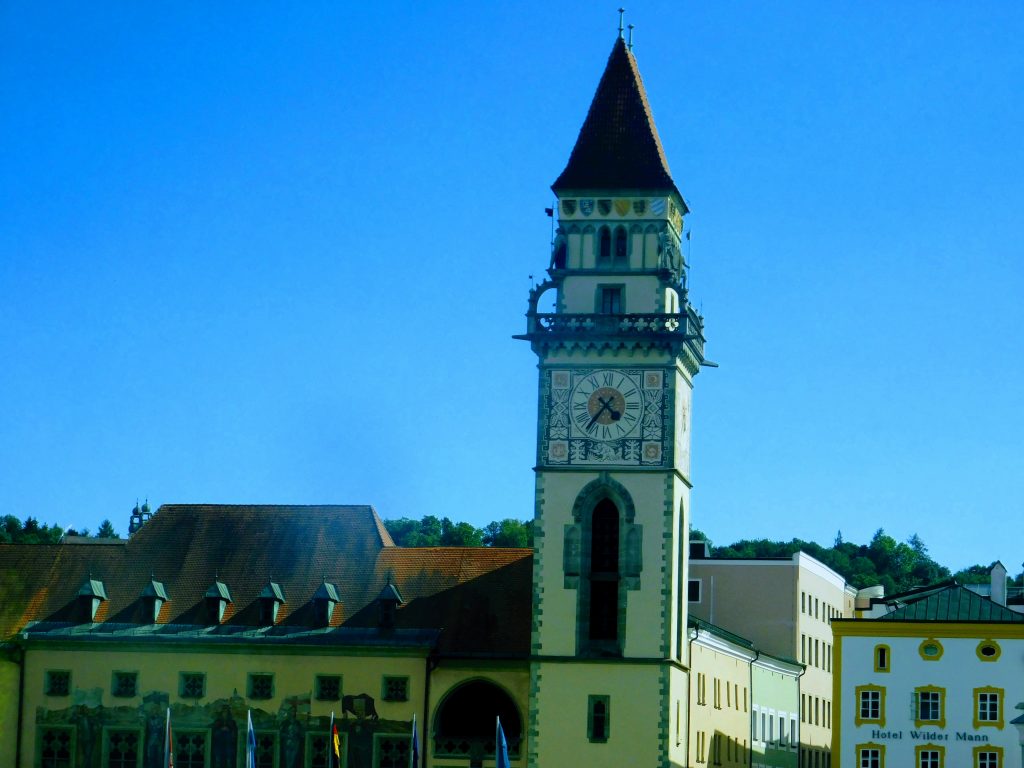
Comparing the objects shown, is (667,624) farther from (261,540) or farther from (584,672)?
(261,540)

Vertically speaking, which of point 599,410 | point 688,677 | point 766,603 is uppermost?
point 599,410

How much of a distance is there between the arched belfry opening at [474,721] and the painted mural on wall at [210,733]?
1317mm

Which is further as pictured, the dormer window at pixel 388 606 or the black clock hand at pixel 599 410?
the dormer window at pixel 388 606

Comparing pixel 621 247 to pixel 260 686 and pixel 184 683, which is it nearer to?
pixel 260 686

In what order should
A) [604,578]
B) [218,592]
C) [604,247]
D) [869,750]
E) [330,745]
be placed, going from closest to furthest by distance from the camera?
[604,578]
[330,745]
[604,247]
[218,592]
[869,750]

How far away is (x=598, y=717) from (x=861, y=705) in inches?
667

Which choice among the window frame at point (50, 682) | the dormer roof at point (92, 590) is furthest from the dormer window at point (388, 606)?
the window frame at point (50, 682)

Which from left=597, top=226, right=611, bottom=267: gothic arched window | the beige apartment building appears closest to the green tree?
the beige apartment building

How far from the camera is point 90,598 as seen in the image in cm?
8038

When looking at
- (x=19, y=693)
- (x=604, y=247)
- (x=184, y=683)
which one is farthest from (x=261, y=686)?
(x=604, y=247)

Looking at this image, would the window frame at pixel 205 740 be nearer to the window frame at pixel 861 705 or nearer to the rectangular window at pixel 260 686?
the rectangular window at pixel 260 686

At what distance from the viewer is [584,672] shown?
74.1 metres

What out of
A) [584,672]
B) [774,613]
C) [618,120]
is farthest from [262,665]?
[774,613]

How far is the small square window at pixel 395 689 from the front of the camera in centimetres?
7719
